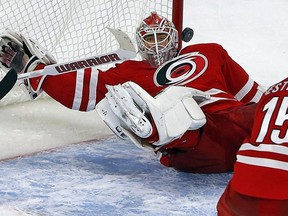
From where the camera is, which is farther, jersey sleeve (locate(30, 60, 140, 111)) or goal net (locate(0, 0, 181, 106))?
goal net (locate(0, 0, 181, 106))

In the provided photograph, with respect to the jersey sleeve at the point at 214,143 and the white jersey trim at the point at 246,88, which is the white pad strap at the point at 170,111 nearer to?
the jersey sleeve at the point at 214,143

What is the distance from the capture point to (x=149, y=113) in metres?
2.22

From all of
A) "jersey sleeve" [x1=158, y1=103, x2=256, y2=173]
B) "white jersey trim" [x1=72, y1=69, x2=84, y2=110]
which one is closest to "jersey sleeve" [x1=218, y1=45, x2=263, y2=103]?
"jersey sleeve" [x1=158, y1=103, x2=256, y2=173]

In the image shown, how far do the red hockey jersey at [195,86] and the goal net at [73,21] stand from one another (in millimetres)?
553

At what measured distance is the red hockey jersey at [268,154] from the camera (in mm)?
1554

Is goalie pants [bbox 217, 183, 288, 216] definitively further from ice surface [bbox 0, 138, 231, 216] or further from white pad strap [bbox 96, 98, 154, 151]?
white pad strap [bbox 96, 98, 154, 151]

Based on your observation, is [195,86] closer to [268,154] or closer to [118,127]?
[118,127]

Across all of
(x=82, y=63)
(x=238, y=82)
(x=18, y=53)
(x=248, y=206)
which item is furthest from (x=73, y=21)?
(x=248, y=206)

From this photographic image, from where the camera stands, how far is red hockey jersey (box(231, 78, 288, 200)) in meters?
1.55

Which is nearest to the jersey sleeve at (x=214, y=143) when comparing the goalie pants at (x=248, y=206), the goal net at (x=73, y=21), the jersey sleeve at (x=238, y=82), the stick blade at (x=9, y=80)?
the jersey sleeve at (x=238, y=82)

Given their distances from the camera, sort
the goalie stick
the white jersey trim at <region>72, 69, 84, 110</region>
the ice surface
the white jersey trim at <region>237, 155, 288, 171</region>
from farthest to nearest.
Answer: the white jersey trim at <region>72, 69, 84, 110</region>
the goalie stick
the ice surface
the white jersey trim at <region>237, 155, 288, 171</region>

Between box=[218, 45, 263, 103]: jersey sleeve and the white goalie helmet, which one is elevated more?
the white goalie helmet

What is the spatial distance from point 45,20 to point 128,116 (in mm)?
1162

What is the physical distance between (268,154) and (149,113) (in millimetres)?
684
